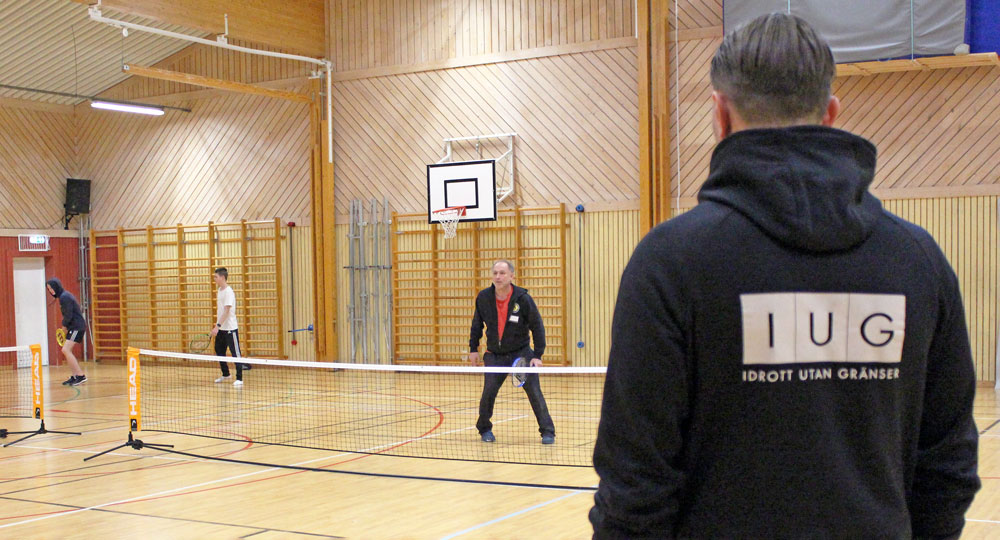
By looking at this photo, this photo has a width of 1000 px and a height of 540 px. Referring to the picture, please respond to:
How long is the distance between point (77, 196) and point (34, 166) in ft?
3.75

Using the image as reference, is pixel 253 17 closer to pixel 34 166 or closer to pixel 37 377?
pixel 34 166

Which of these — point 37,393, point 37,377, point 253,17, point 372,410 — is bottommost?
point 372,410

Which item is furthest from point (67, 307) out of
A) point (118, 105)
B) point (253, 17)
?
point (253, 17)

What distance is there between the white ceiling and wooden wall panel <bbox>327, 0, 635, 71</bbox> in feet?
13.2

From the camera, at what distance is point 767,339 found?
1.51 m

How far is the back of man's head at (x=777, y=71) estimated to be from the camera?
1543 mm

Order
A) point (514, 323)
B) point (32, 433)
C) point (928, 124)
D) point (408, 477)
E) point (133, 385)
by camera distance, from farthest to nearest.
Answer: point (928, 124) → point (32, 433) → point (514, 323) → point (133, 385) → point (408, 477)

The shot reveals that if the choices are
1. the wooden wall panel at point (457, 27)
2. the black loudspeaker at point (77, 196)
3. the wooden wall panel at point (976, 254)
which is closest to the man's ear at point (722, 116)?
the wooden wall panel at point (976, 254)

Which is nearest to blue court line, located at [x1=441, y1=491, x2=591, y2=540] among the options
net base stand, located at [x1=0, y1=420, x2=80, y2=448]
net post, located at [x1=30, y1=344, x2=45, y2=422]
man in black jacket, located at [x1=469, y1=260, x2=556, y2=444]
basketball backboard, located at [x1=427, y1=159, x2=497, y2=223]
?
man in black jacket, located at [x1=469, y1=260, x2=556, y2=444]

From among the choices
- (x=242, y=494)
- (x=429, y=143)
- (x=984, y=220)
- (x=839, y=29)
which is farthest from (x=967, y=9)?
(x=242, y=494)

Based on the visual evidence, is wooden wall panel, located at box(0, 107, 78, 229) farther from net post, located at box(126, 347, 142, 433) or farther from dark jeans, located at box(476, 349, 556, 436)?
dark jeans, located at box(476, 349, 556, 436)

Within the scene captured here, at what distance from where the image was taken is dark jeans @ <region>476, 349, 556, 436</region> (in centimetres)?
960

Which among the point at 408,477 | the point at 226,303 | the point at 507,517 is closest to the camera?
the point at 507,517

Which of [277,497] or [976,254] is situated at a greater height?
[976,254]
